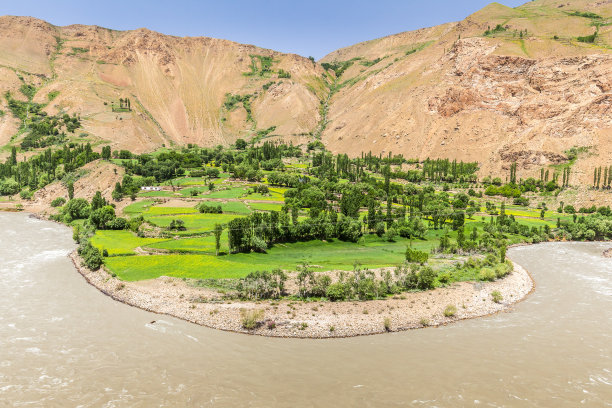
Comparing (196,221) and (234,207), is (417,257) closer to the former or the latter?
(196,221)

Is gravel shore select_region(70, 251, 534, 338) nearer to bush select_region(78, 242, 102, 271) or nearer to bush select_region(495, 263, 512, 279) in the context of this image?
bush select_region(495, 263, 512, 279)

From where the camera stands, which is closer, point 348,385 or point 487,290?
point 348,385

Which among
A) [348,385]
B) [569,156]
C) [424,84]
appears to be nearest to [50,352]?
[348,385]

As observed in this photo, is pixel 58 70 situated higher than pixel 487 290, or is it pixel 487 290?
pixel 58 70

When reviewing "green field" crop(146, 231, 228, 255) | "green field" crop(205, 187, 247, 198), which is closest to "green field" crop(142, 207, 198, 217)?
"green field" crop(205, 187, 247, 198)

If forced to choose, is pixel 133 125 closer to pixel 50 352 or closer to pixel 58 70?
pixel 58 70
